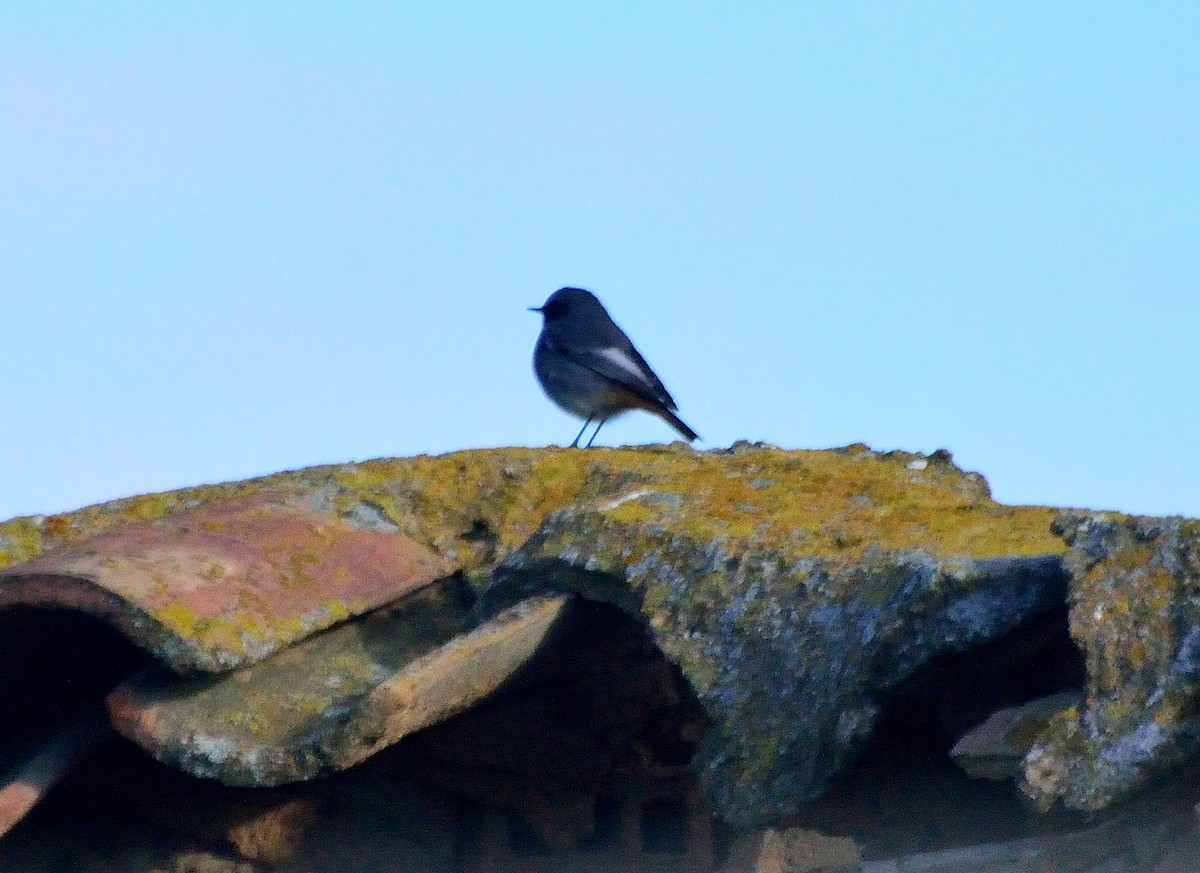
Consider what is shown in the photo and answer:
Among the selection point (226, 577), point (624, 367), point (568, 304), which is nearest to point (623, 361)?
point (624, 367)

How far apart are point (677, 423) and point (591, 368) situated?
80 centimetres

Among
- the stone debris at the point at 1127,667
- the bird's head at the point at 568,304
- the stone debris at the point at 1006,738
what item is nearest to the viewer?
the stone debris at the point at 1127,667

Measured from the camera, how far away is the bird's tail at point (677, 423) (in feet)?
30.6

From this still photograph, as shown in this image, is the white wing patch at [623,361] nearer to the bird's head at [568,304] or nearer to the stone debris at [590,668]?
the bird's head at [568,304]

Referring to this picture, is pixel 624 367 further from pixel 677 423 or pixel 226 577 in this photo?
pixel 226 577

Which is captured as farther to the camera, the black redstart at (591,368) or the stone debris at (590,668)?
the black redstart at (591,368)

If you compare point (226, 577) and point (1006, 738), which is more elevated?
point (226, 577)

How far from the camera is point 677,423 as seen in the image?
9375 mm

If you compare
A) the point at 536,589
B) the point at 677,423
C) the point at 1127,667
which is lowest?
the point at 1127,667

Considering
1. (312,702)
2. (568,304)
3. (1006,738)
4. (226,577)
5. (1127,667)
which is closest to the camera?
(1127,667)

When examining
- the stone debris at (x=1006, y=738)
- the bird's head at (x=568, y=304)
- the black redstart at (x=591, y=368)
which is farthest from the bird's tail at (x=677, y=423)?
the stone debris at (x=1006, y=738)

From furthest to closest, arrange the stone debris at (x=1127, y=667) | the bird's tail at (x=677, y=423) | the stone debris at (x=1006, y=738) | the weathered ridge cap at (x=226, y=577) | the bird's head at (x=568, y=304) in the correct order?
the bird's head at (x=568, y=304)
the bird's tail at (x=677, y=423)
the weathered ridge cap at (x=226, y=577)
the stone debris at (x=1006, y=738)
the stone debris at (x=1127, y=667)

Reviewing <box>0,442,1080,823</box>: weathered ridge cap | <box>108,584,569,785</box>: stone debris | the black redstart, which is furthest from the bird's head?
<box>108,584,569,785</box>: stone debris

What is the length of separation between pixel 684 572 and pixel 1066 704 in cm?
118
